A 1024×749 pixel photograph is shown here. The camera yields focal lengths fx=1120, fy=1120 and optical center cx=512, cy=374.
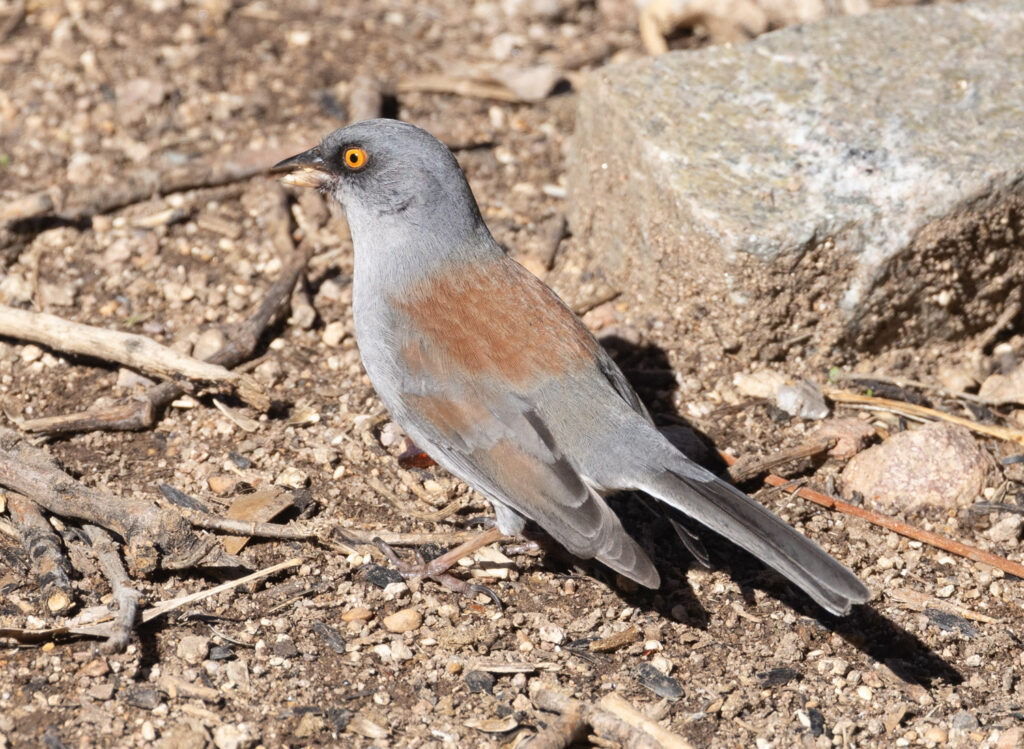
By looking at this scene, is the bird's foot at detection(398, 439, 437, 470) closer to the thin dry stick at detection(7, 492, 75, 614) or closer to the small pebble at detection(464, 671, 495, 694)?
the small pebble at detection(464, 671, 495, 694)

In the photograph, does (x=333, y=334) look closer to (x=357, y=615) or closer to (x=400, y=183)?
(x=400, y=183)

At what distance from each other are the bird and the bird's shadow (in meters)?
0.39

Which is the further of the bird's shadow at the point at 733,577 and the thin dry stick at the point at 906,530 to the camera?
the thin dry stick at the point at 906,530

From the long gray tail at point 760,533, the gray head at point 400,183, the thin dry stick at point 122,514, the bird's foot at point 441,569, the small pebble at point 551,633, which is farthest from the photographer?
the gray head at point 400,183

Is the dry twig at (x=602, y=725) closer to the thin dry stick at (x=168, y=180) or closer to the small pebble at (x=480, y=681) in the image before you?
the small pebble at (x=480, y=681)

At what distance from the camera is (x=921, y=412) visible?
17.4 ft

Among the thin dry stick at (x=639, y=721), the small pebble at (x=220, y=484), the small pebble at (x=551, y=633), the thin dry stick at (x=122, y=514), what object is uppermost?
the thin dry stick at (x=122, y=514)

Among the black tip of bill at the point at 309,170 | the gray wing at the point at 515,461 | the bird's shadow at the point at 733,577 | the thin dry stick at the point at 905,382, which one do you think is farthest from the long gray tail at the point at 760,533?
the black tip of bill at the point at 309,170

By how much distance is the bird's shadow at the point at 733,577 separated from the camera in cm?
431

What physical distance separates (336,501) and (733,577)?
1721mm

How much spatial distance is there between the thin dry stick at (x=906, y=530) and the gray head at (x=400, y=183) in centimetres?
188

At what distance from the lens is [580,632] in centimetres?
439

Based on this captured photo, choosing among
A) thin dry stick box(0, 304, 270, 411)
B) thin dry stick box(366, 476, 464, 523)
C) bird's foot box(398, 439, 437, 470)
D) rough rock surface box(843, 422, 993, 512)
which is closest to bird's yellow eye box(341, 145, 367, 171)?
thin dry stick box(0, 304, 270, 411)

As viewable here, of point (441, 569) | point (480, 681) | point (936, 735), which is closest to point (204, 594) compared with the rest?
point (441, 569)
